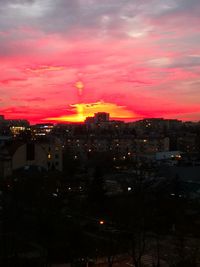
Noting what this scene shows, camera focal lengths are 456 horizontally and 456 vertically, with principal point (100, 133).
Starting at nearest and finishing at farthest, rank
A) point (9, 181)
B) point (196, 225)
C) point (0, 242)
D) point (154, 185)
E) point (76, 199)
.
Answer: point (0, 242) → point (196, 225) → point (76, 199) → point (154, 185) → point (9, 181)

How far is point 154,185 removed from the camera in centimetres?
1551

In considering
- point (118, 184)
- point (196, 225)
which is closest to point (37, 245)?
point (196, 225)

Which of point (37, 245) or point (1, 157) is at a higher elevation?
point (1, 157)

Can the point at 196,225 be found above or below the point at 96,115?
below

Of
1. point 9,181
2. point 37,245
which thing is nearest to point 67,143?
point 9,181

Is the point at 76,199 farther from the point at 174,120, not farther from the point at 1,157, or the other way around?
the point at 174,120

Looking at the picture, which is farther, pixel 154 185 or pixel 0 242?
pixel 154 185

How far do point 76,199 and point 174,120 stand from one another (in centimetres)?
7572

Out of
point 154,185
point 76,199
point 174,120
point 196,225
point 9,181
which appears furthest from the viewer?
point 174,120

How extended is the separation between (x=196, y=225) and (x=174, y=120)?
77.9 m

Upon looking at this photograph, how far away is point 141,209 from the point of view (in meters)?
10.5

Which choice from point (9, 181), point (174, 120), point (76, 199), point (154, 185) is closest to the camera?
point (76, 199)

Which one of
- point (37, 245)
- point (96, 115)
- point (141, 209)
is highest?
point (96, 115)

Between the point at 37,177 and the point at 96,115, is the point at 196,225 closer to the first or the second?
the point at 37,177
